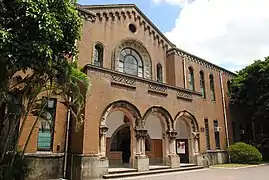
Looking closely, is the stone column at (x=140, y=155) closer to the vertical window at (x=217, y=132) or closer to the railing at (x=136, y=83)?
the railing at (x=136, y=83)

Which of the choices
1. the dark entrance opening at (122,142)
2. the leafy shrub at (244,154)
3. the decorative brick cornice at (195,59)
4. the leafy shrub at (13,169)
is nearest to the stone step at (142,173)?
the leafy shrub at (13,169)

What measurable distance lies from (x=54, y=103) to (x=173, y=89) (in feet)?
26.8

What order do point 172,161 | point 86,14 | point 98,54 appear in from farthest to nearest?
A: point 98,54 < point 86,14 < point 172,161

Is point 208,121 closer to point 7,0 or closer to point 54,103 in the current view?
point 54,103

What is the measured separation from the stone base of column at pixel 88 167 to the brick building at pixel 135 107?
45 millimetres

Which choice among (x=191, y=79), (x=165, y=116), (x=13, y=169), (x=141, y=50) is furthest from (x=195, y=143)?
(x=13, y=169)

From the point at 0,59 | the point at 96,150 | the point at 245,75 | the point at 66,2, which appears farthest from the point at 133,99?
the point at 245,75

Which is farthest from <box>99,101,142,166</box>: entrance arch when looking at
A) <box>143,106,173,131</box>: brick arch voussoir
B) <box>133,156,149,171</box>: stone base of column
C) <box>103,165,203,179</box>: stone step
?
<box>143,106,173,131</box>: brick arch voussoir

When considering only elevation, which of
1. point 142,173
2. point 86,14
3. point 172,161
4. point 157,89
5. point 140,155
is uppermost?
point 86,14

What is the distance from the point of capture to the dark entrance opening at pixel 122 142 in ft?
55.8

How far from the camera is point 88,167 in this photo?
1136 centimetres

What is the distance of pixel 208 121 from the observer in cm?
2053

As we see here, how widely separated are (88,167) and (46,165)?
88.8 inches

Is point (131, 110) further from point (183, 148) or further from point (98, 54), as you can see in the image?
point (183, 148)
